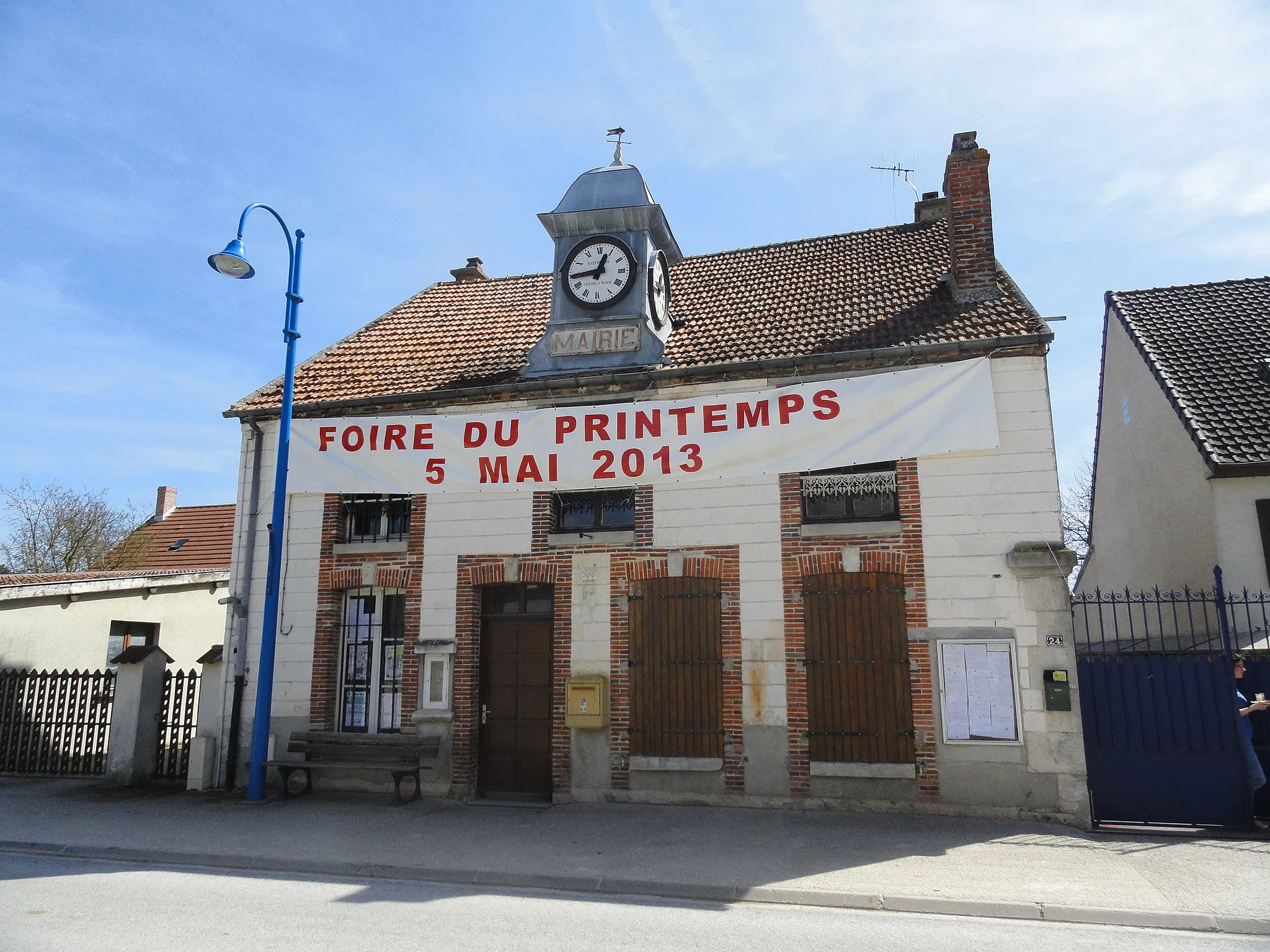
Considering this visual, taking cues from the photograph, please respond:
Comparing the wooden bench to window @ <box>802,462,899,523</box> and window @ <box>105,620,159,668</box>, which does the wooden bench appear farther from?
window @ <box>105,620,159,668</box>

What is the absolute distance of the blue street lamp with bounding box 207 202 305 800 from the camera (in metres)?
10.7

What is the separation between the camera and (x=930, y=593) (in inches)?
397

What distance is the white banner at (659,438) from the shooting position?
32.6 feet

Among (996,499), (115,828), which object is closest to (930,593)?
(996,499)

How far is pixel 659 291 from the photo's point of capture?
1309cm

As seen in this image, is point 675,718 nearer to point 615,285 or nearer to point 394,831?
point 394,831

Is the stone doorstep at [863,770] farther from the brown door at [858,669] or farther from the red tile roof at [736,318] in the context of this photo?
the red tile roof at [736,318]

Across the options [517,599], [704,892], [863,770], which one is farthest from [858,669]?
[517,599]

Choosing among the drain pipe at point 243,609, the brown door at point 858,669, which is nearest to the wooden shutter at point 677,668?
the brown door at point 858,669

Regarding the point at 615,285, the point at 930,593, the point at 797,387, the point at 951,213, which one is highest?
the point at 951,213

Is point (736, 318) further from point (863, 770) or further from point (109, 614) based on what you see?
point (109, 614)

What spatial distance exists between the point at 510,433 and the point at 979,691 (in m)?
6.79

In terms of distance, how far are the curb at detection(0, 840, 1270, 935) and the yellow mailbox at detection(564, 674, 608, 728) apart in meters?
3.19

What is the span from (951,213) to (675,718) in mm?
8276
